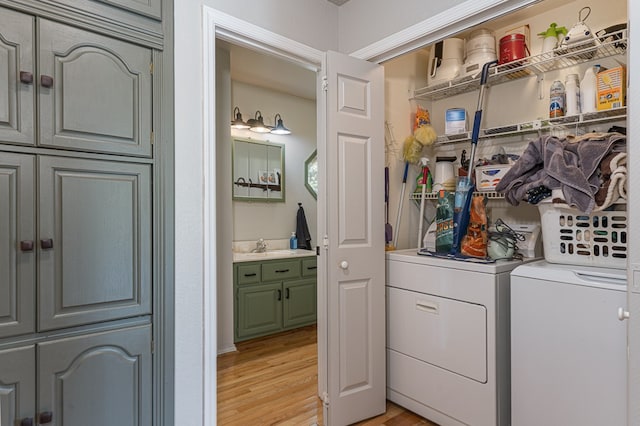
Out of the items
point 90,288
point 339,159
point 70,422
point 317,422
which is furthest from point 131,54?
point 317,422

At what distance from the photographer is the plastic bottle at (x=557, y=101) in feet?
6.97

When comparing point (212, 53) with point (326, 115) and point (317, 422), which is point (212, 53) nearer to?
point (326, 115)

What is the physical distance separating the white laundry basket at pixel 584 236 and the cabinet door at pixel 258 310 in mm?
2427

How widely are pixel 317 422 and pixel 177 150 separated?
1.72 metres

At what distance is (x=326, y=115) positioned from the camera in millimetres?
2119

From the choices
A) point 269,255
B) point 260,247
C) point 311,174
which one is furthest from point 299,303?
point 311,174

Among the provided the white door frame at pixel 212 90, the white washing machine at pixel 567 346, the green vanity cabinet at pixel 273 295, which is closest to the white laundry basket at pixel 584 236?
the white washing machine at pixel 567 346

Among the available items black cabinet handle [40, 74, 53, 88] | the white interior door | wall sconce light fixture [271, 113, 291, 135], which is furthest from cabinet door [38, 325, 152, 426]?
wall sconce light fixture [271, 113, 291, 135]

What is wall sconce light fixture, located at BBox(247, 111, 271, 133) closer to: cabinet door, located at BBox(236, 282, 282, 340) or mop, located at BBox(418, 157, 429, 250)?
cabinet door, located at BBox(236, 282, 282, 340)

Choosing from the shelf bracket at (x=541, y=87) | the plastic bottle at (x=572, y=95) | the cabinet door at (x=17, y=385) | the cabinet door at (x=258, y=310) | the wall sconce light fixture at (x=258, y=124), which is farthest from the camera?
the wall sconce light fixture at (x=258, y=124)

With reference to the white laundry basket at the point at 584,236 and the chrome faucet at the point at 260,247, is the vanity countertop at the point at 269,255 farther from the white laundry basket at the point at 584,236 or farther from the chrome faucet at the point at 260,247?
the white laundry basket at the point at 584,236

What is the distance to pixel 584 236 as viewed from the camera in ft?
5.91

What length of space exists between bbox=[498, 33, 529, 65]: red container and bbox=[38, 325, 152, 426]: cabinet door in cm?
243

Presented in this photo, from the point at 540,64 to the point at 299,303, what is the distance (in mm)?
2881
